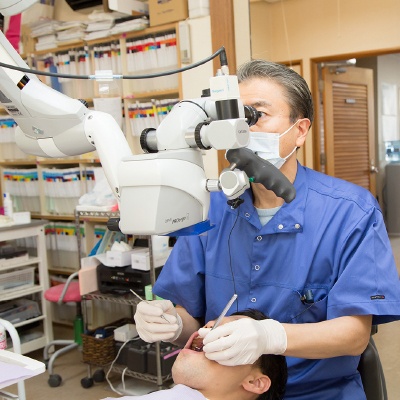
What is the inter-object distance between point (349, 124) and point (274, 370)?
3.73 metres

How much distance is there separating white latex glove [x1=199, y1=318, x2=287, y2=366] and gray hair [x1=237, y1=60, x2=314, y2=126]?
0.59 metres

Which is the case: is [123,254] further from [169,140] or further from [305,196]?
[169,140]

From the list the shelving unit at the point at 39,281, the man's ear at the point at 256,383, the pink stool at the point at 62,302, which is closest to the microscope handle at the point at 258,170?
the man's ear at the point at 256,383

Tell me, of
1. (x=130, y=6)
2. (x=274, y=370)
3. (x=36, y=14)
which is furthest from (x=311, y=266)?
(x=36, y=14)

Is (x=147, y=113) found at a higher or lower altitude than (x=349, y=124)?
higher

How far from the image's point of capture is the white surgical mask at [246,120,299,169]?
4.52 ft

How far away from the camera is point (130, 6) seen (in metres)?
3.24

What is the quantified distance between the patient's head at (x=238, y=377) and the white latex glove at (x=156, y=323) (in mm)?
91

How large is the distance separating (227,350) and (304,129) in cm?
67

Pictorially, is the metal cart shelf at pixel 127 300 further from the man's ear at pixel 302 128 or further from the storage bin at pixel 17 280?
the man's ear at pixel 302 128

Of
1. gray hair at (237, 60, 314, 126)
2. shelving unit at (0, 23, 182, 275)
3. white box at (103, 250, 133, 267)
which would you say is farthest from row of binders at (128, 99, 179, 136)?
gray hair at (237, 60, 314, 126)

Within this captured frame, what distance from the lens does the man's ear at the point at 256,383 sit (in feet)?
4.45

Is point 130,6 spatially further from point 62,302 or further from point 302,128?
point 302,128

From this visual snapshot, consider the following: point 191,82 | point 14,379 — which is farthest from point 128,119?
point 14,379
